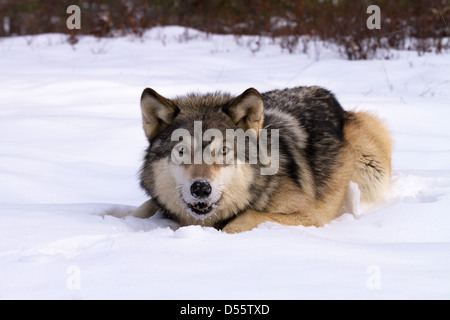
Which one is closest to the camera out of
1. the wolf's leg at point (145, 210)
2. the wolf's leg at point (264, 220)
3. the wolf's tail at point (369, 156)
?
the wolf's leg at point (264, 220)

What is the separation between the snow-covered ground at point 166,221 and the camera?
7.05ft

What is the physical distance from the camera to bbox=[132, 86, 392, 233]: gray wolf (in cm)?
333

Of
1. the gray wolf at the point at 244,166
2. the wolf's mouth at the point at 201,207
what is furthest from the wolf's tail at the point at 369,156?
the wolf's mouth at the point at 201,207

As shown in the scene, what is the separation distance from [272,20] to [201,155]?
448 inches

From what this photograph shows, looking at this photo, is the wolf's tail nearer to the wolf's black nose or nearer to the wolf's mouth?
the wolf's mouth

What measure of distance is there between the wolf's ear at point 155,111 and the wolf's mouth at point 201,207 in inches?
26.2

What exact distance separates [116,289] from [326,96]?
3.23 meters

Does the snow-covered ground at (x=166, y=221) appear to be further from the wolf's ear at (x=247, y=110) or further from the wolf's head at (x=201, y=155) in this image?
the wolf's ear at (x=247, y=110)

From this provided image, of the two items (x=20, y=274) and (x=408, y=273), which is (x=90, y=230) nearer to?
(x=20, y=274)

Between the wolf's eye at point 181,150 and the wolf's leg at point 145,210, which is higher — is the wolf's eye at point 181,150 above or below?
above

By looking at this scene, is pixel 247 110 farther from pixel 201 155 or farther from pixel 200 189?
pixel 200 189

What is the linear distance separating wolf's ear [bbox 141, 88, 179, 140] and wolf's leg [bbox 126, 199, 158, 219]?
524 millimetres

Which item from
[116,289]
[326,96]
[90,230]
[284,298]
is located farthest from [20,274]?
[326,96]

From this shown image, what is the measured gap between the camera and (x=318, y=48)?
1143cm
